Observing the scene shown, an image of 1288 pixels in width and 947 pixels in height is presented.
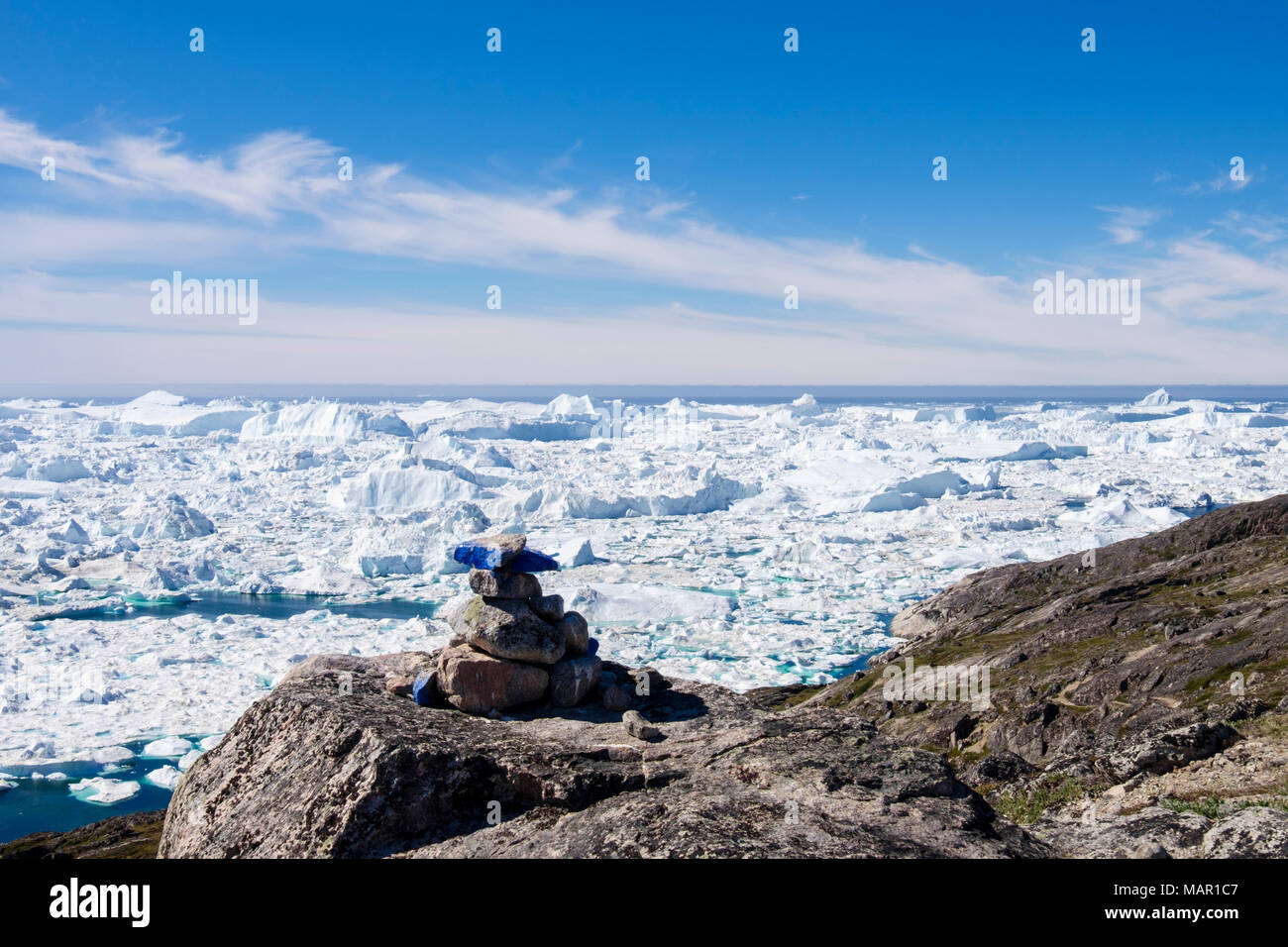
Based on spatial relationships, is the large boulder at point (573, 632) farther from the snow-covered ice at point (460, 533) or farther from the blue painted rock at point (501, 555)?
the snow-covered ice at point (460, 533)

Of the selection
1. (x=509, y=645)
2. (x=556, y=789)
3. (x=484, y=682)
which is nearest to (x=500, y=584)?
(x=509, y=645)

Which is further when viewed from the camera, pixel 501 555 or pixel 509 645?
pixel 501 555

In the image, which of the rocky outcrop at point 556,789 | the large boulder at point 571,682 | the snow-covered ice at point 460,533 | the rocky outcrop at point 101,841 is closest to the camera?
the rocky outcrop at point 556,789

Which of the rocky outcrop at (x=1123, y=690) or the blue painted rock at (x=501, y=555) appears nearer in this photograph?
the rocky outcrop at (x=1123, y=690)

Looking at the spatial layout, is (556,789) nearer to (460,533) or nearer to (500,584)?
(500,584)

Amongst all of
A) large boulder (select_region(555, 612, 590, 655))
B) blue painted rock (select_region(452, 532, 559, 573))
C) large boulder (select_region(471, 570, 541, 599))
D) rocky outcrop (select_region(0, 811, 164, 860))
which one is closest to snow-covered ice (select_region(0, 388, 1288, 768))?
rocky outcrop (select_region(0, 811, 164, 860))

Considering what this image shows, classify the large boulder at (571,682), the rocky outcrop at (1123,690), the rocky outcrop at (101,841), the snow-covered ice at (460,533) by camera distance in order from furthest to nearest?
the snow-covered ice at (460,533) → the rocky outcrop at (101,841) → the large boulder at (571,682) → the rocky outcrop at (1123,690)

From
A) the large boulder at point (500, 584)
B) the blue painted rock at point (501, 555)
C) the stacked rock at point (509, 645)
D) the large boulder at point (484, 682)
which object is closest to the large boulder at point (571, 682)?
the stacked rock at point (509, 645)

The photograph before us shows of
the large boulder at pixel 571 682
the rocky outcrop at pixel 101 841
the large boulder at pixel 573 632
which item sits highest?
the large boulder at pixel 573 632
